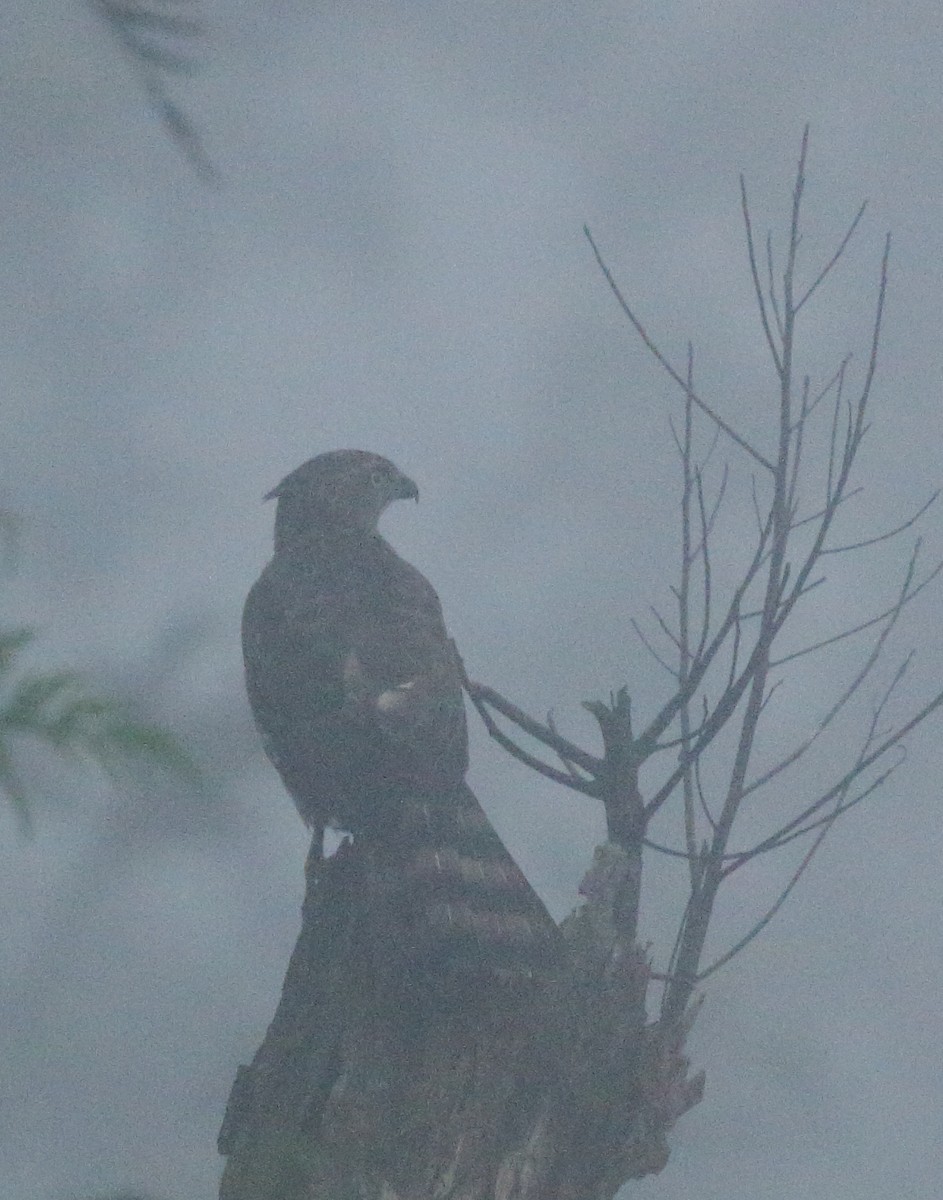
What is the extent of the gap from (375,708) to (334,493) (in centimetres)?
118

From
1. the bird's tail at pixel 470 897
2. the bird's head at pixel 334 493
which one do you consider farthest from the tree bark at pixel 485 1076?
the bird's head at pixel 334 493

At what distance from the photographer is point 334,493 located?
4.93 m

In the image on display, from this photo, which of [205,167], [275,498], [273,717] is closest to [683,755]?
[273,717]

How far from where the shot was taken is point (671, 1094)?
10.1 ft

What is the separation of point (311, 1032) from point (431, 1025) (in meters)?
0.32

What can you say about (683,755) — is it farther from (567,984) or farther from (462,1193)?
(462,1193)

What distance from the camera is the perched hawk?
3305 millimetres

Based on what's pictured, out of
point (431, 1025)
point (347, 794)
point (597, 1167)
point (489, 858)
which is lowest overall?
point (597, 1167)

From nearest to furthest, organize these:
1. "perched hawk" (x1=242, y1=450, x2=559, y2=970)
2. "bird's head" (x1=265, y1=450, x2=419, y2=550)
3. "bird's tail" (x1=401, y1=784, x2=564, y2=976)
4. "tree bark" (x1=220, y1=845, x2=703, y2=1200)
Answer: "tree bark" (x1=220, y1=845, x2=703, y2=1200), "bird's tail" (x1=401, y1=784, x2=564, y2=976), "perched hawk" (x1=242, y1=450, x2=559, y2=970), "bird's head" (x1=265, y1=450, x2=419, y2=550)

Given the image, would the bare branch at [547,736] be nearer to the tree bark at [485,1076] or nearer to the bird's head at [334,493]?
the tree bark at [485,1076]

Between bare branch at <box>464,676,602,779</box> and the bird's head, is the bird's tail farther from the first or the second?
the bird's head

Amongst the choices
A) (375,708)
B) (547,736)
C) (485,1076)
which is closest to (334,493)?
(375,708)

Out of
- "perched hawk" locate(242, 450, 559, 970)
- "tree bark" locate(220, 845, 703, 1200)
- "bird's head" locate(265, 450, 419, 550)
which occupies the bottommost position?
"tree bark" locate(220, 845, 703, 1200)

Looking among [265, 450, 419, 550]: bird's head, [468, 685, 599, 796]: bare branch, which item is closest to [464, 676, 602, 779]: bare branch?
[468, 685, 599, 796]: bare branch
